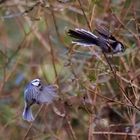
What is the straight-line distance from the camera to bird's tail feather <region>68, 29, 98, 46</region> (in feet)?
3.68

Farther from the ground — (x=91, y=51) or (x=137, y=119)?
(x=91, y=51)

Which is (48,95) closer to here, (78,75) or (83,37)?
(83,37)

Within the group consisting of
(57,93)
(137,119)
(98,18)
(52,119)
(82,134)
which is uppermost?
(57,93)

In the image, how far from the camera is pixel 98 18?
179 cm

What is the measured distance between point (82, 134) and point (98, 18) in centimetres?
44

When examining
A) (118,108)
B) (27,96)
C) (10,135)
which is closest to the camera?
(27,96)

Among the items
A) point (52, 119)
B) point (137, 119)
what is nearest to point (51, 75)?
point (52, 119)

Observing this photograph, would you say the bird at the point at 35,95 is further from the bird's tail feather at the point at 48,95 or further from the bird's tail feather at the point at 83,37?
the bird's tail feather at the point at 83,37

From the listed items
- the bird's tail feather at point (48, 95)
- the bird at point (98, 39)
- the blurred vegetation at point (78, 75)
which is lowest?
the blurred vegetation at point (78, 75)

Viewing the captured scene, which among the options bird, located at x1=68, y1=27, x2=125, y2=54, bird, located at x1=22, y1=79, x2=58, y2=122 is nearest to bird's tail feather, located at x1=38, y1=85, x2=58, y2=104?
bird, located at x1=22, y1=79, x2=58, y2=122

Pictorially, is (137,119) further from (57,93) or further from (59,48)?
(59,48)

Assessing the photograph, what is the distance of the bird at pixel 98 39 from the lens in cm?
112

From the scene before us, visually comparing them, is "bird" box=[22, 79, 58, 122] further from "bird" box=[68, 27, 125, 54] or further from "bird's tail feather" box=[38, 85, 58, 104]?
"bird" box=[68, 27, 125, 54]

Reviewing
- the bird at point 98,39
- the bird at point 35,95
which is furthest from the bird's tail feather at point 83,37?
the bird at point 35,95
